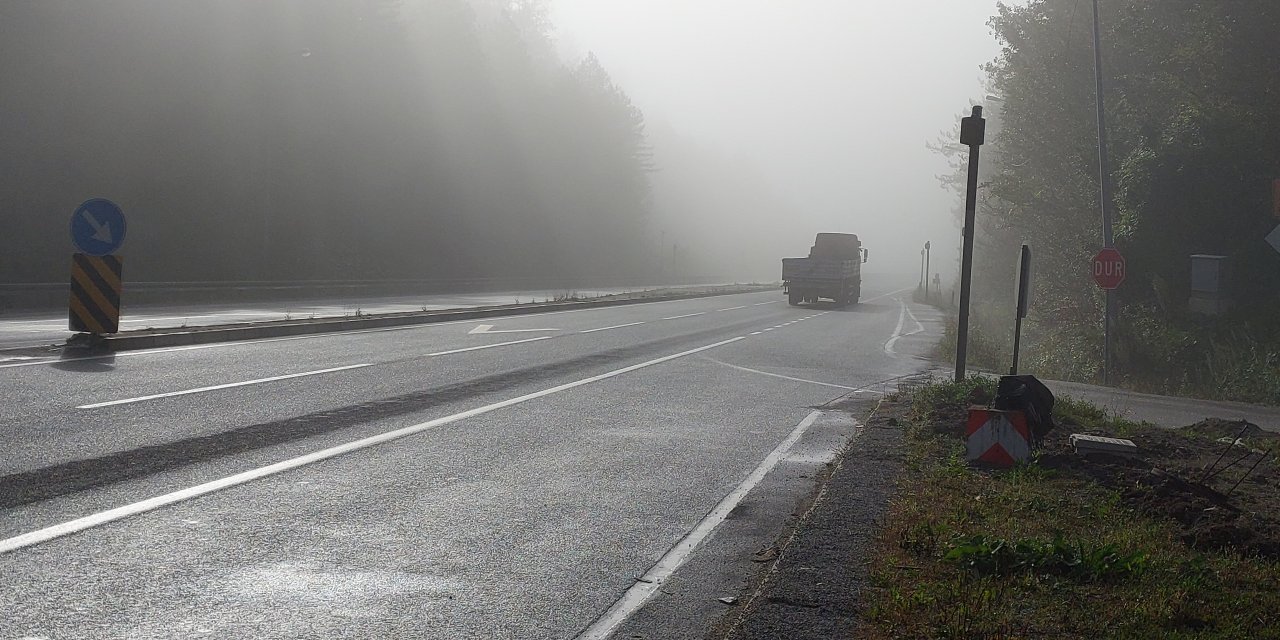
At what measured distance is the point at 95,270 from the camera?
49.2 ft

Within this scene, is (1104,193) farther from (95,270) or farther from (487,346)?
(95,270)

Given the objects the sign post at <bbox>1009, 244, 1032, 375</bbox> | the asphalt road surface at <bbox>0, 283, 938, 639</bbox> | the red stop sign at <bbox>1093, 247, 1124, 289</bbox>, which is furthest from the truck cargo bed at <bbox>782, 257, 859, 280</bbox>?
the sign post at <bbox>1009, 244, 1032, 375</bbox>

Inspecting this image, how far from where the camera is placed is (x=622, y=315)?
3206 cm

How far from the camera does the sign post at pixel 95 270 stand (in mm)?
14797

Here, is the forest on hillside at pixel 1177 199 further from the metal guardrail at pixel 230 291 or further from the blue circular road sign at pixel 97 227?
the metal guardrail at pixel 230 291

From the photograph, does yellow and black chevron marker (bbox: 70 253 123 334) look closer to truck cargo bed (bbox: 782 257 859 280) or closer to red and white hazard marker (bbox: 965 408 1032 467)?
red and white hazard marker (bbox: 965 408 1032 467)

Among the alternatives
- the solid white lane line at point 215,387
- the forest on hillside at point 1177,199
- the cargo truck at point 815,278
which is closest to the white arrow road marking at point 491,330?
the solid white lane line at point 215,387

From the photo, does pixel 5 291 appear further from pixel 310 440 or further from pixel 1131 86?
pixel 1131 86

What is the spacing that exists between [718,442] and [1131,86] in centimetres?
2515

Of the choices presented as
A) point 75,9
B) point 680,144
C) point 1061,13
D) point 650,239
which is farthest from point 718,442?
point 680,144

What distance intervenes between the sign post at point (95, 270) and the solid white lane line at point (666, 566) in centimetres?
1063

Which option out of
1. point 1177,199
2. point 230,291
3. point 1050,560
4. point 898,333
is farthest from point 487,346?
point 230,291

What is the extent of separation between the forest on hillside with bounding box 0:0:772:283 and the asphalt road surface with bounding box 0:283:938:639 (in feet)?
85.8

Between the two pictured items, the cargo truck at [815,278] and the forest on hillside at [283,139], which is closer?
the forest on hillside at [283,139]
